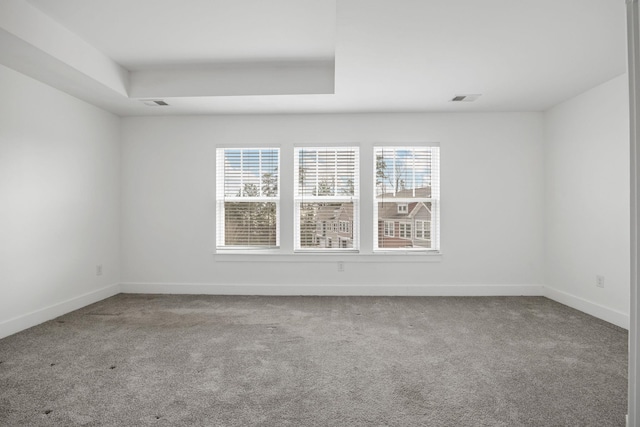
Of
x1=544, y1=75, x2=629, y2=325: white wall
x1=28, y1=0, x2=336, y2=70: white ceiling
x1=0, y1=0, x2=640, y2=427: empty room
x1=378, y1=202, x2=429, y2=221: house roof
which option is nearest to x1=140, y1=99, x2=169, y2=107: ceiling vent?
x1=0, y1=0, x2=640, y2=427: empty room

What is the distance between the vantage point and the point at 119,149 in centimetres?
466

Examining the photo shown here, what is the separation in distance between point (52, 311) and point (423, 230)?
4528 millimetres

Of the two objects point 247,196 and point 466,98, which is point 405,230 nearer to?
point 466,98

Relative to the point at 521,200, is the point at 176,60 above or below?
above

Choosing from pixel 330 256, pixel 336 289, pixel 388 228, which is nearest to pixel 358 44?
pixel 388 228

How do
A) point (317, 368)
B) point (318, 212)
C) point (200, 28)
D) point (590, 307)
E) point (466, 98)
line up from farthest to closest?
point (318, 212)
point (466, 98)
point (590, 307)
point (200, 28)
point (317, 368)

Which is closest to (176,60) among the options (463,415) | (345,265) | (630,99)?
(345,265)

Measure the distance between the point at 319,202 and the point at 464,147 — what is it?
2.12m

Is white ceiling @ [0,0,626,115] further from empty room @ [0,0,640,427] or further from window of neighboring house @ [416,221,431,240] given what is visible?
window of neighboring house @ [416,221,431,240]

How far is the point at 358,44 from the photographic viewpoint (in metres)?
2.70

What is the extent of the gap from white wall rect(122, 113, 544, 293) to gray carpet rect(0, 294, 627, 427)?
762mm

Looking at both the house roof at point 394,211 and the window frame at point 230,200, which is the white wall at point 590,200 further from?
the window frame at point 230,200

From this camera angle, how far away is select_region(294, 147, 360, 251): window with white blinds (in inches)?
182

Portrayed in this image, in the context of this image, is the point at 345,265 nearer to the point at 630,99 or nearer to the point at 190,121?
the point at 190,121
